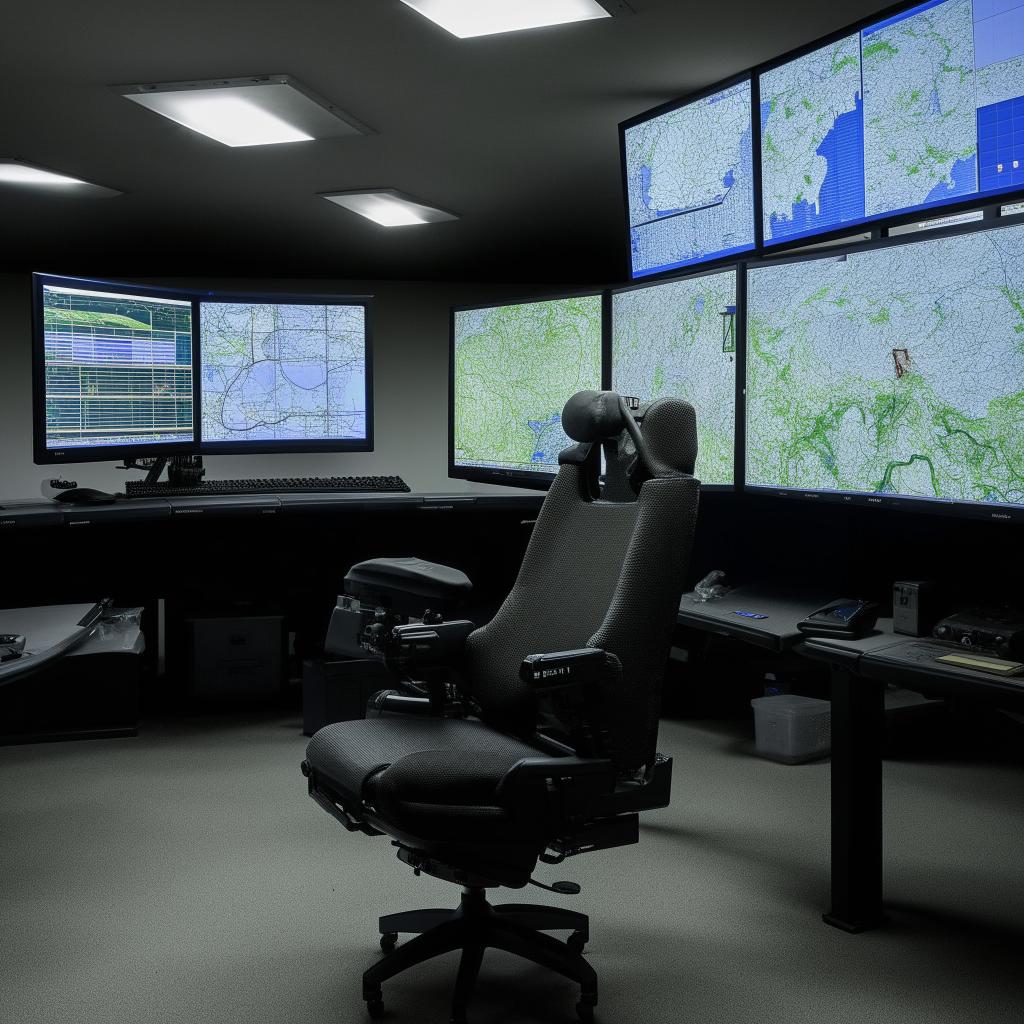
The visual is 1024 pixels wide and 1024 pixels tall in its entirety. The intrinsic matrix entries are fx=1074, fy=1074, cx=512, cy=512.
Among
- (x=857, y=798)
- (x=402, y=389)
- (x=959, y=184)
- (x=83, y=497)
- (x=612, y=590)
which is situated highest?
(x=959, y=184)

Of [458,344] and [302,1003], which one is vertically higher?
[458,344]

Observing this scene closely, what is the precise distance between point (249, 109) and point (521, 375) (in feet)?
4.42

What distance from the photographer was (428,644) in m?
2.07

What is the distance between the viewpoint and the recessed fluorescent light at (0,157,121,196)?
14.7 ft

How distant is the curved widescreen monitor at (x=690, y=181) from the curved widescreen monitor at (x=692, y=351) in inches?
6.4

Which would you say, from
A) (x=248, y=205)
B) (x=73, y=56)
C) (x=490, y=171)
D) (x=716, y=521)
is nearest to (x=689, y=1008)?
(x=716, y=521)

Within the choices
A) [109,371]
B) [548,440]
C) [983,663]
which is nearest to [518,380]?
[548,440]

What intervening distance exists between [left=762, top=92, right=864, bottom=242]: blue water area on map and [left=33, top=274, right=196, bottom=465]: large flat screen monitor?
2239mm

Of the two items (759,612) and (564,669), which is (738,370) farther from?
(564,669)

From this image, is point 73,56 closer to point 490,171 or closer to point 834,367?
point 490,171

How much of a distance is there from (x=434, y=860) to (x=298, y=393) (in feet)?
8.80

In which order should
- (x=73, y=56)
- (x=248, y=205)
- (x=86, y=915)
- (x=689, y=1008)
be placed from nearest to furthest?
(x=689, y=1008), (x=86, y=915), (x=73, y=56), (x=248, y=205)

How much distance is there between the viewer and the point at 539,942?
203 cm

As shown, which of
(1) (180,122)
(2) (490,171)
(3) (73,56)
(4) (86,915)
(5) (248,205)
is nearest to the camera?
(4) (86,915)
